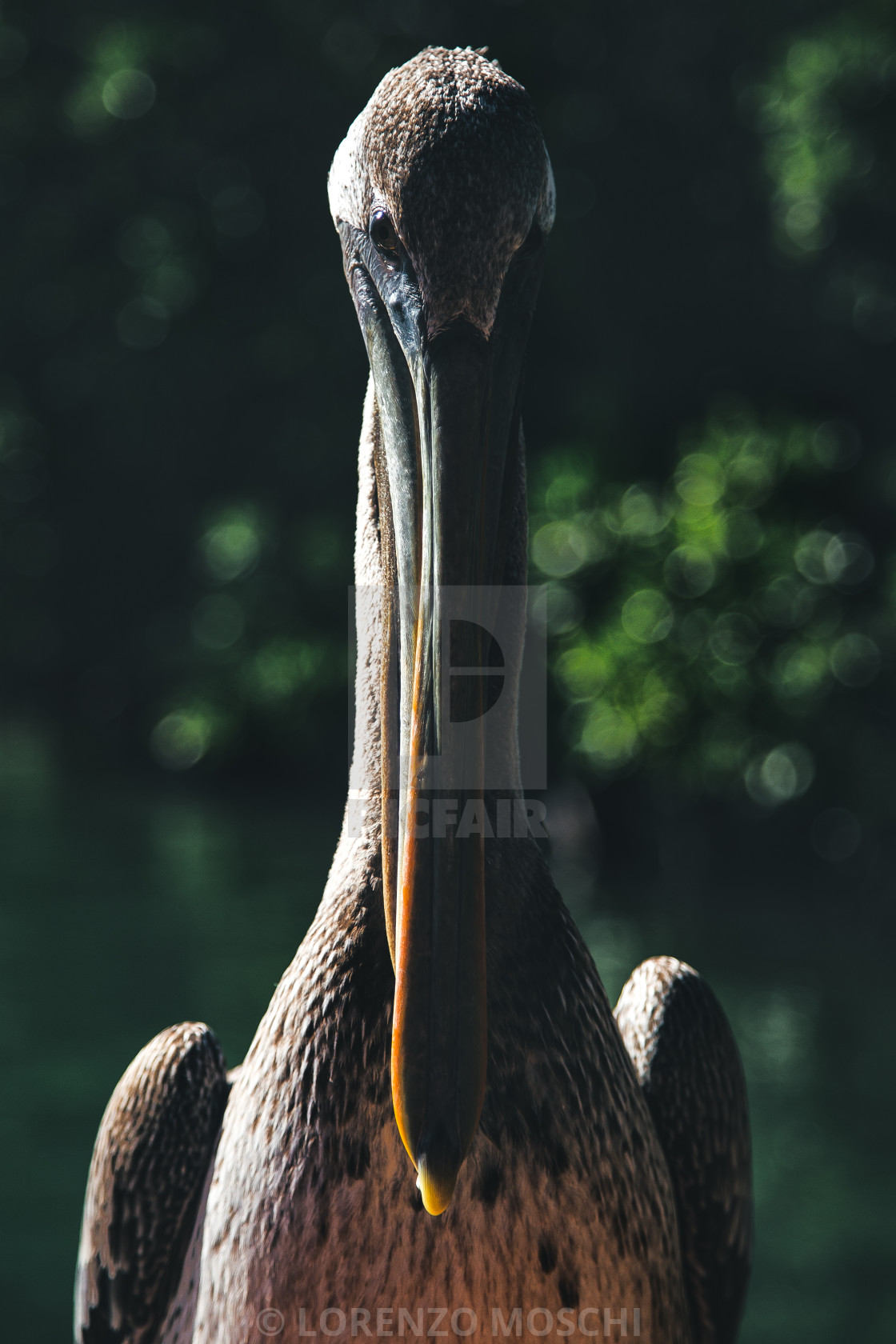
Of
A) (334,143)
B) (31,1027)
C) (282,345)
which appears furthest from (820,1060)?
(334,143)

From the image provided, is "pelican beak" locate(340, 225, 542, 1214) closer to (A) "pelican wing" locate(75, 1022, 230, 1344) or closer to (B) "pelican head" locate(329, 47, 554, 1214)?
(B) "pelican head" locate(329, 47, 554, 1214)

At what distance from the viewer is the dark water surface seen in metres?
5.32

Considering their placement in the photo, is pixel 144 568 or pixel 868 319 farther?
pixel 144 568

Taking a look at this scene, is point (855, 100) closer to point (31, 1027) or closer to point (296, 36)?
point (296, 36)

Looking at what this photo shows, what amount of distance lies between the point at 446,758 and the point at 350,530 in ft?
32.1

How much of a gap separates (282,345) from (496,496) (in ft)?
36.1

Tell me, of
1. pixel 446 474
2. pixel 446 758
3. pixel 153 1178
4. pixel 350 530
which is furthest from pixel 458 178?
pixel 350 530

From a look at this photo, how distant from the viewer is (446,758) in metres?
1.29

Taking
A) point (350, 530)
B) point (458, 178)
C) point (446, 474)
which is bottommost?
point (446, 474)

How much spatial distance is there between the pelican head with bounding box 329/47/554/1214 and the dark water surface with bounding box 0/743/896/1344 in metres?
4.33

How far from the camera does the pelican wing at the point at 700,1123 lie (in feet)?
6.56

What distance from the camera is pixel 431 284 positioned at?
130cm

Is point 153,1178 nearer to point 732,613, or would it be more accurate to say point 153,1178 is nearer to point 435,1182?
point 435,1182

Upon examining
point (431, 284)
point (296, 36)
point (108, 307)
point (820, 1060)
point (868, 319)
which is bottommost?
point (820, 1060)
